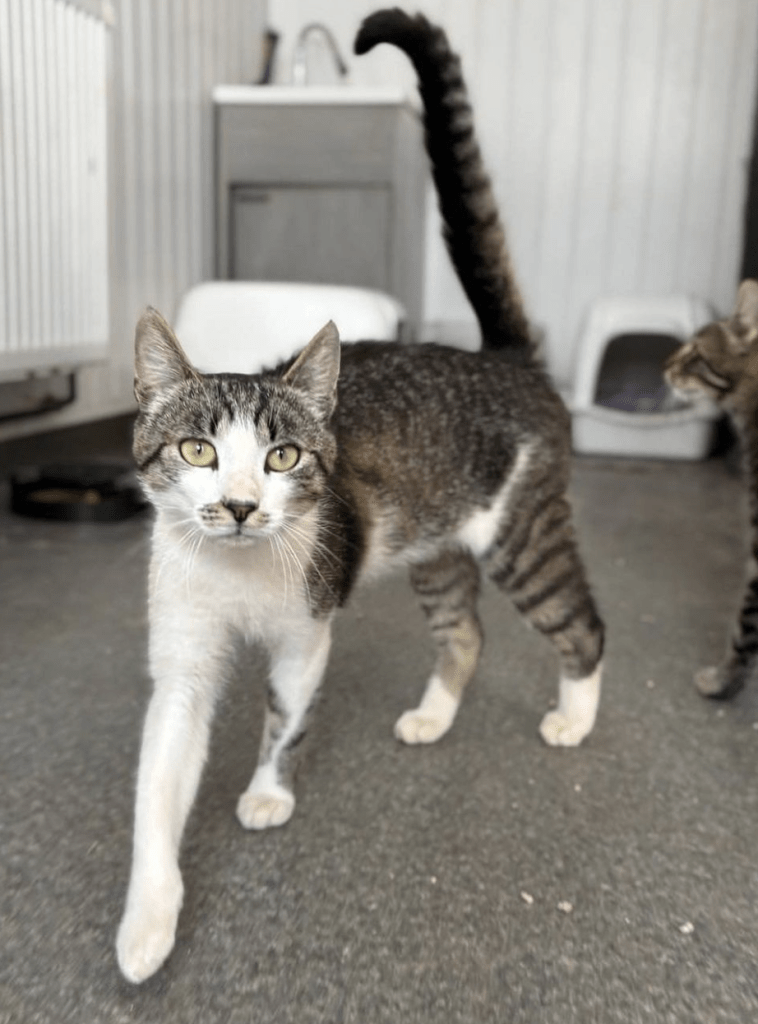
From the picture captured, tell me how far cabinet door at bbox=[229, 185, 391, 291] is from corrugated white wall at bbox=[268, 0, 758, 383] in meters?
0.92

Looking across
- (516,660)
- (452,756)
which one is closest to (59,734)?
(452,756)

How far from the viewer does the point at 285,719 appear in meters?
1.13

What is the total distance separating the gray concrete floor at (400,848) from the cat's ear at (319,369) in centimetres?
52

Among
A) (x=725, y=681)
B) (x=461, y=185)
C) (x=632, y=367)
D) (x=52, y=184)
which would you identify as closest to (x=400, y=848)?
(x=725, y=681)

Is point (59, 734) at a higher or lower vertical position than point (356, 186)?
lower

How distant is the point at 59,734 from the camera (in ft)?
4.32

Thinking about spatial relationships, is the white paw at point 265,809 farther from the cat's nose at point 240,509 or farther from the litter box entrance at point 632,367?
the litter box entrance at point 632,367

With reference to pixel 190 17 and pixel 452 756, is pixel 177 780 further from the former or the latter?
pixel 190 17

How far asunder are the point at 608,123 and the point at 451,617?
10.3ft

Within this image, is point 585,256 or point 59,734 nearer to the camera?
point 59,734

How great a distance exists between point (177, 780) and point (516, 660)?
83 cm

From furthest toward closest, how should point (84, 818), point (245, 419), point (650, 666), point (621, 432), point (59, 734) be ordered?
1. point (621, 432)
2. point (650, 666)
3. point (59, 734)
4. point (84, 818)
5. point (245, 419)

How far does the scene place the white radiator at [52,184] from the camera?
2.05m

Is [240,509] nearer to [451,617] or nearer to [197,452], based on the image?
[197,452]
